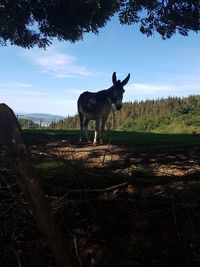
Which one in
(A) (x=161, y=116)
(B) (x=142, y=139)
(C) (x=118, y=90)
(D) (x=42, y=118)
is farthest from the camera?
(A) (x=161, y=116)

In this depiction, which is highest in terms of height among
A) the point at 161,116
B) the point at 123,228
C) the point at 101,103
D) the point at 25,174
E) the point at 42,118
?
the point at 101,103

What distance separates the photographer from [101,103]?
17047 mm

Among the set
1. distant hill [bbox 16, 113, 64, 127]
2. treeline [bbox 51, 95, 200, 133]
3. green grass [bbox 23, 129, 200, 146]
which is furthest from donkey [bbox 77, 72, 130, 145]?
treeline [bbox 51, 95, 200, 133]

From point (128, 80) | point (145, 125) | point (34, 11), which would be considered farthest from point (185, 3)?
point (145, 125)

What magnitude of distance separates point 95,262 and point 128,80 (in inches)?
484

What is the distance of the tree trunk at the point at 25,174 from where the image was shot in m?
3.32

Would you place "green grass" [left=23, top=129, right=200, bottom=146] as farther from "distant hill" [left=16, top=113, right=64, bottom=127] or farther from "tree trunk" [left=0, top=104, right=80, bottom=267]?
"tree trunk" [left=0, top=104, right=80, bottom=267]

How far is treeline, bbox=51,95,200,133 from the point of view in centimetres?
5990

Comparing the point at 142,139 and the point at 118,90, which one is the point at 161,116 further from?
the point at 118,90

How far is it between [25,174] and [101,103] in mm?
13757

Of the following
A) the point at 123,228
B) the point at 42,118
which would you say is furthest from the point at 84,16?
the point at 42,118

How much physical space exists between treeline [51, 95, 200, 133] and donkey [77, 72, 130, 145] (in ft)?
91.4

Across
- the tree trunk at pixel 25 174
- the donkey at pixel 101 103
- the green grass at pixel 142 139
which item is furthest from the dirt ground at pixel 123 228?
the donkey at pixel 101 103

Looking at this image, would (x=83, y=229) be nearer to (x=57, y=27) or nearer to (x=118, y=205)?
(x=118, y=205)
